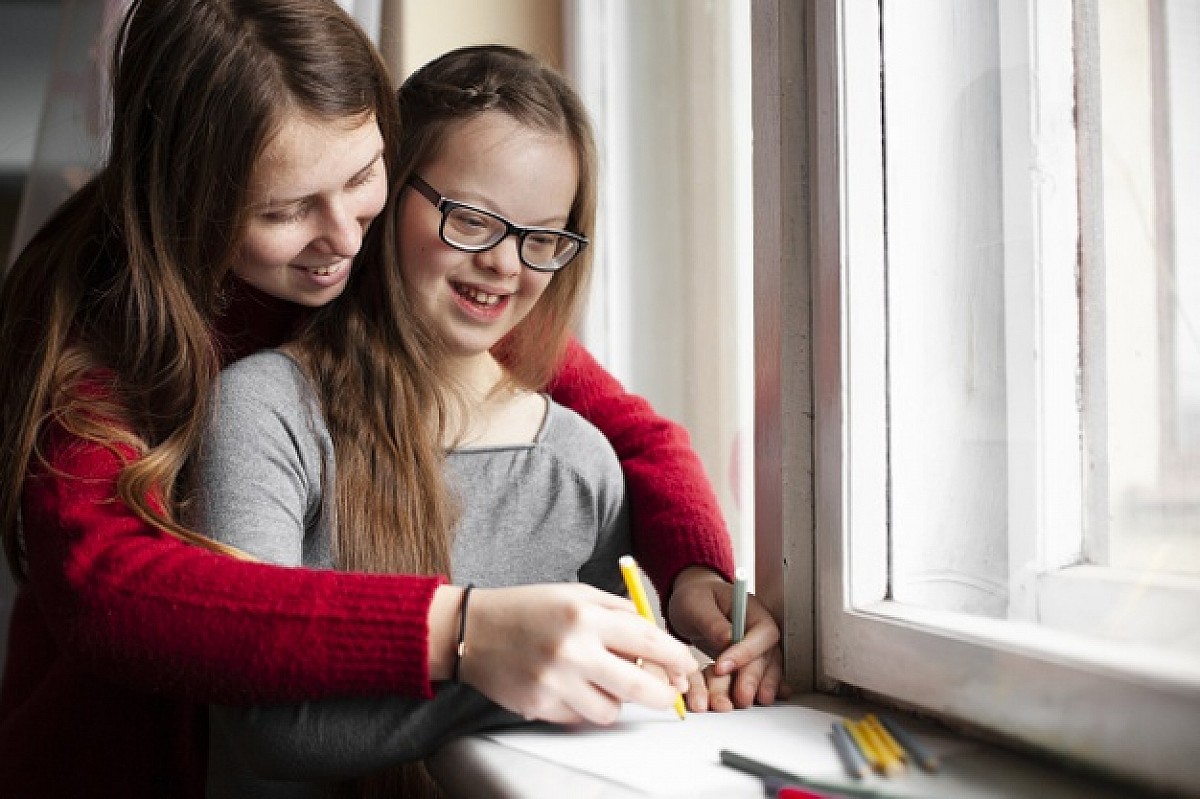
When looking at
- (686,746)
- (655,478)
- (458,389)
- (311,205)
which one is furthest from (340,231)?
(686,746)

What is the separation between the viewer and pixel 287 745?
595mm

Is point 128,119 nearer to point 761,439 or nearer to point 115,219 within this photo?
point 115,219

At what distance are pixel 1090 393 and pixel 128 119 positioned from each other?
2.18 feet

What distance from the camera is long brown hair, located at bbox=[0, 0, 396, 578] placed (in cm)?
75

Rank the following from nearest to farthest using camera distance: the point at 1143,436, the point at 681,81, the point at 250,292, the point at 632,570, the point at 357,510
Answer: the point at 1143,436 → the point at 632,570 → the point at 357,510 → the point at 250,292 → the point at 681,81

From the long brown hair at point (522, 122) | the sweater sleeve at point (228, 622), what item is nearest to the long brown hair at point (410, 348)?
the long brown hair at point (522, 122)

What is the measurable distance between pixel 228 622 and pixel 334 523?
0.51 ft

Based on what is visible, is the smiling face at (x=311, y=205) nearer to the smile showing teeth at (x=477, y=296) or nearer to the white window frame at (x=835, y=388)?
the smile showing teeth at (x=477, y=296)

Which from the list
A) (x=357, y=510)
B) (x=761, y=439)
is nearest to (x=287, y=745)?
(x=357, y=510)

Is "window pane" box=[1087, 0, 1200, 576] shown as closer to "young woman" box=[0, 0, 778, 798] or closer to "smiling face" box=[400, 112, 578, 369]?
"young woman" box=[0, 0, 778, 798]

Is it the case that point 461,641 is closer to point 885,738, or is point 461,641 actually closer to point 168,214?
point 885,738

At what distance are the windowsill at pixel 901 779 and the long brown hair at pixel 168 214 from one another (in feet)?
0.94

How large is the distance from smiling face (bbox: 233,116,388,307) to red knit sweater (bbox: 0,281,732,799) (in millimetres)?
85

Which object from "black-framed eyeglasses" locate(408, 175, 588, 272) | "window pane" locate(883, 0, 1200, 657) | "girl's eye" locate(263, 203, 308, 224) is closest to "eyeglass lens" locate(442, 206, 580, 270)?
"black-framed eyeglasses" locate(408, 175, 588, 272)
